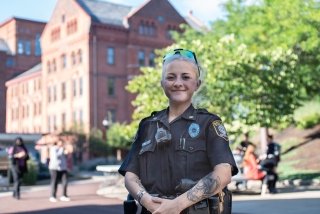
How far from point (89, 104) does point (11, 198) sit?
32.5 m

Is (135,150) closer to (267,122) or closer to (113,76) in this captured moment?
(267,122)

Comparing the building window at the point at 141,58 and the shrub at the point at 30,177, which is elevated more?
the building window at the point at 141,58

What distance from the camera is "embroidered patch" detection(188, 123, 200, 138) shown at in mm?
2707

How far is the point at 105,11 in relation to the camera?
2018 inches

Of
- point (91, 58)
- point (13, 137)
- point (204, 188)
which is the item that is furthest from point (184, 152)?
point (91, 58)

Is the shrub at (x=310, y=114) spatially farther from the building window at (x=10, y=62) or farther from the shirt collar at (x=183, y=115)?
the shirt collar at (x=183, y=115)

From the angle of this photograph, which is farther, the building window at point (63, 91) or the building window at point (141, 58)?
the building window at point (63, 91)

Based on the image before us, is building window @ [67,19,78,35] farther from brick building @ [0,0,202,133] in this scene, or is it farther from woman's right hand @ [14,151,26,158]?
woman's right hand @ [14,151,26,158]

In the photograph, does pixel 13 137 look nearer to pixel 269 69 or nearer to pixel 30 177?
pixel 30 177

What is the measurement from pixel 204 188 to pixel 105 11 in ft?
163

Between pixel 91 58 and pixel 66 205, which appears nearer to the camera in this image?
pixel 66 205

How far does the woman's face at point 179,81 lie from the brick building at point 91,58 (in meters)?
42.8

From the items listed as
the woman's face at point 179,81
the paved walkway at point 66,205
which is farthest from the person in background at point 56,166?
the woman's face at point 179,81

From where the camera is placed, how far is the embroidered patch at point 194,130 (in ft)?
8.88
